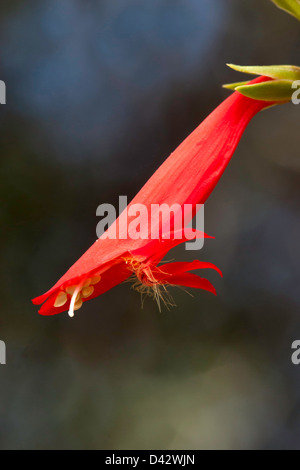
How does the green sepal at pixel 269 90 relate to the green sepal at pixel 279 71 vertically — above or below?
below

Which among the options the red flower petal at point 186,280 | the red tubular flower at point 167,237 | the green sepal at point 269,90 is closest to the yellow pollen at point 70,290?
the red tubular flower at point 167,237

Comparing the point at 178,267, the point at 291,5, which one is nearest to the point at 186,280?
the point at 178,267

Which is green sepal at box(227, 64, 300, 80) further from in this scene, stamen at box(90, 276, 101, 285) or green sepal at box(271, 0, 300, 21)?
stamen at box(90, 276, 101, 285)

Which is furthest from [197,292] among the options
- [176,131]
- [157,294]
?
[157,294]

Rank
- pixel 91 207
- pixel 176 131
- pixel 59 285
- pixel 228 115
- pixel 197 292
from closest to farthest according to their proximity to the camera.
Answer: pixel 59 285 < pixel 228 115 < pixel 197 292 < pixel 91 207 < pixel 176 131

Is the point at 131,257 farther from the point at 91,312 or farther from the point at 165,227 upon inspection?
the point at 91,312

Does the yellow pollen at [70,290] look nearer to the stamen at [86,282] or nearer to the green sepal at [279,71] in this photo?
the stamen at [86,282]
